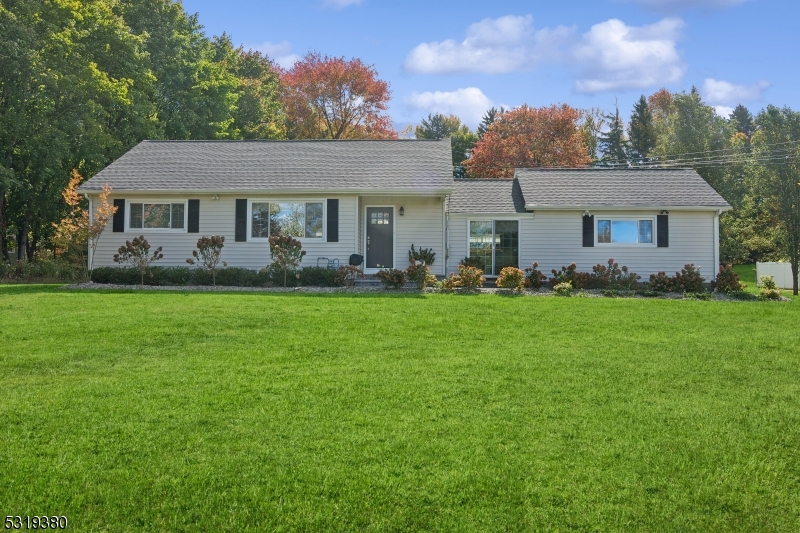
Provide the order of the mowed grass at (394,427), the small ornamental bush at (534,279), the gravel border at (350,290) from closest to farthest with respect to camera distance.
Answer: the mowed grass at (394,427) < the gravel border at (350,290) < the small ornamental bush at (534,279)

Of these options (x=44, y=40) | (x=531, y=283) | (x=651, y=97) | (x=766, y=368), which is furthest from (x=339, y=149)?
(x=651, y=97)

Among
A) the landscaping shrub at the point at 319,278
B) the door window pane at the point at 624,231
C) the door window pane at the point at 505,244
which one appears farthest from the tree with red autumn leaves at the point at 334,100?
the landscaping shrub at the point at 319,278

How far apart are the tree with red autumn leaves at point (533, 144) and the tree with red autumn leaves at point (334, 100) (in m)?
7.61

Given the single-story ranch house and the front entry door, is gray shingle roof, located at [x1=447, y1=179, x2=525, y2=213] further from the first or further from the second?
the front entry door

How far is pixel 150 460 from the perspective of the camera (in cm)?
397

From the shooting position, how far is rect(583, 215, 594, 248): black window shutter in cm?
1730

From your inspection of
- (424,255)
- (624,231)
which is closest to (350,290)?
(424,255)

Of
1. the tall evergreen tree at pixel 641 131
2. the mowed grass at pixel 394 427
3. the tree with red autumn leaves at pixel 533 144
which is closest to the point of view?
the mowed grass at pixel 394 427

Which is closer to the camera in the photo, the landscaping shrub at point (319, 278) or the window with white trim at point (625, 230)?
the landscaping shrub at point (319, 278)

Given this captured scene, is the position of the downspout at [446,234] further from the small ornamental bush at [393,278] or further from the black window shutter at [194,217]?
the black window shutter at [194,217]

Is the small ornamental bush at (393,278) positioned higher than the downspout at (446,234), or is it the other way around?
the downspout at (446,234)

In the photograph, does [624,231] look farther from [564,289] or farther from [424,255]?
[424,255]

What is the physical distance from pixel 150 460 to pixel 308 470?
3.50 ft

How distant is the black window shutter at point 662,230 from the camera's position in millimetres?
17094
